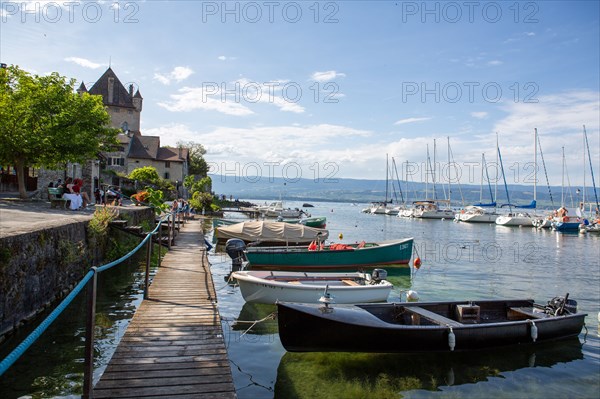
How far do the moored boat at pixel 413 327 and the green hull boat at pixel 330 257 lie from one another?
1137 cm

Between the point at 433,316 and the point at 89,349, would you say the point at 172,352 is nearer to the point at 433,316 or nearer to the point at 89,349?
the point at 89,349

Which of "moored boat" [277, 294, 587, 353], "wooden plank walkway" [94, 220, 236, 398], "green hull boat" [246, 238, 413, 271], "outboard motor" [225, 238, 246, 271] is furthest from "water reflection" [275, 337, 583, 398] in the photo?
"green hull boat" [246, 238, 413, 271]

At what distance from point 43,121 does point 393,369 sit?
81.2 feet

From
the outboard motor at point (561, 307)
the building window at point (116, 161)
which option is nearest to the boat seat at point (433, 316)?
the outboard motor at point (561, 307)

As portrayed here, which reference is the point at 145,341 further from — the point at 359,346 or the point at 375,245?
the point at 375,245

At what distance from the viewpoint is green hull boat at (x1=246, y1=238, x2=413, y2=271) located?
24.0 m

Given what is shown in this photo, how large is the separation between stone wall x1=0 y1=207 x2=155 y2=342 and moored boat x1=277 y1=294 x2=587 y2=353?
6.11 meters

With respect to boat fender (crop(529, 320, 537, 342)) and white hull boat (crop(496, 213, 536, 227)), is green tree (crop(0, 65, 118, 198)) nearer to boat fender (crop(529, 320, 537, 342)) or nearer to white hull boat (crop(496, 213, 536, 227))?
boat fender (crop(529, 320, 537, 342))

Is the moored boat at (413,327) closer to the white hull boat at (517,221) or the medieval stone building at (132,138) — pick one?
the medieval stone building at (132,138)

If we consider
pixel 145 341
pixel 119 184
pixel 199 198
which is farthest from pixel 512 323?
pixel 119 184

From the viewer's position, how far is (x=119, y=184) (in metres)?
63.8

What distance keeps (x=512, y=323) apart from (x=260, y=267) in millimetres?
14220

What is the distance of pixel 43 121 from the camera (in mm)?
27109

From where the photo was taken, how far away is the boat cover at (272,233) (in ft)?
96.7
